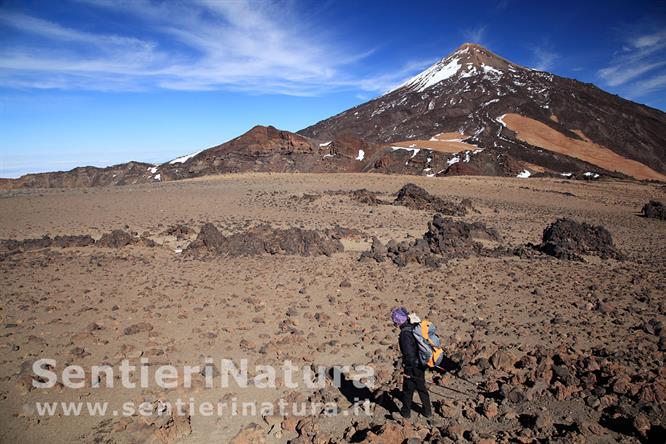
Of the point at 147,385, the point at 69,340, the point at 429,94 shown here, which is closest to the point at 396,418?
the point at 147,385

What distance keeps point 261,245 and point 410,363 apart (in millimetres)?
6431

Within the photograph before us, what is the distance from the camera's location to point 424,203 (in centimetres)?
1602

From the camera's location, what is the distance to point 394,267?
856cm

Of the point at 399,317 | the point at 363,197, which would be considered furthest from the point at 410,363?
the point at 363,197

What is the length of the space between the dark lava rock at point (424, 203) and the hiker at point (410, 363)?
11831mm

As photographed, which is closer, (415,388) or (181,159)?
(415,388)

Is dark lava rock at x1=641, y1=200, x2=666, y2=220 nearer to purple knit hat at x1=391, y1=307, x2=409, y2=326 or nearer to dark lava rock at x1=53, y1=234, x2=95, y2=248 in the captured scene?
purple knit hat at x1=391, y1=307, x2=409, y2=326

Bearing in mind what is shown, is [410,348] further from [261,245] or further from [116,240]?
[116,240]

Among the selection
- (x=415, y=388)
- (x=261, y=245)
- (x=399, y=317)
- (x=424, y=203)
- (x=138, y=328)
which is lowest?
(x=415, y=388)

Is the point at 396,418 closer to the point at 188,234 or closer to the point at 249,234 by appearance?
the point at 249,234

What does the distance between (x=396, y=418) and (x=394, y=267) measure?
15.7ft

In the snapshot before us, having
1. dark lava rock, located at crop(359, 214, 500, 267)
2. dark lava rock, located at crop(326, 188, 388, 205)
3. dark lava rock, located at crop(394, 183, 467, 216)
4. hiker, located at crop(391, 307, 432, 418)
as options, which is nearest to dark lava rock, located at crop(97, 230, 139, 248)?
dark lava rock, located at crop(359, 214, 500, 267)

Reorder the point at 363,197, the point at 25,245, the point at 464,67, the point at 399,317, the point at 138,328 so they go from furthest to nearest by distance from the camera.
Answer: the point at 464,67
the point at 363,197
the point at 25,245
the point at 138,328
the point at 399,317

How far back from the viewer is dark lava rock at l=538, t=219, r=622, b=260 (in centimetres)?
945
